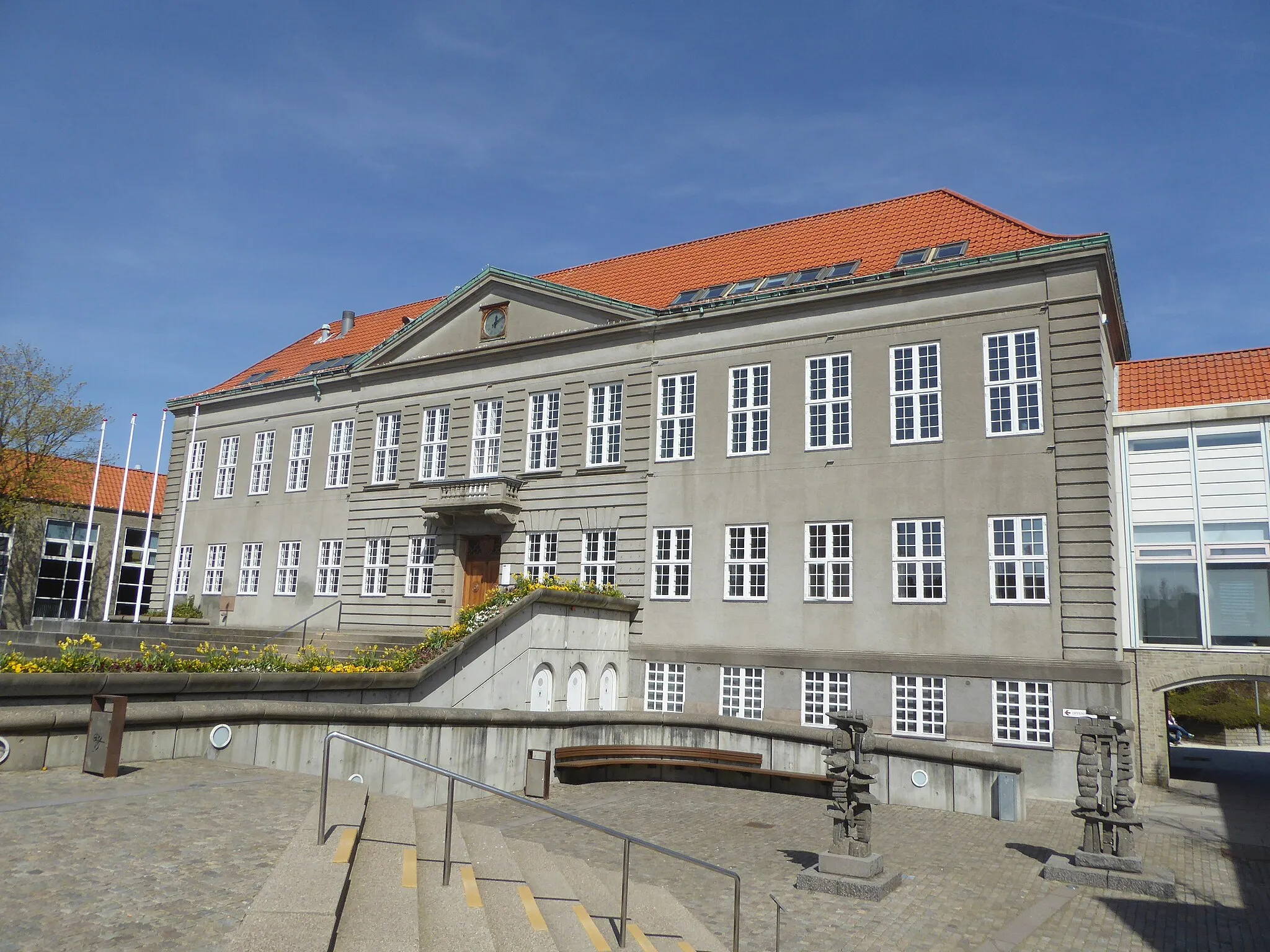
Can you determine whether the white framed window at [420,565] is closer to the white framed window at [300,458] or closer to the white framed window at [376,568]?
the white framed window at [376,568]

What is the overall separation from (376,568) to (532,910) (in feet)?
85.0

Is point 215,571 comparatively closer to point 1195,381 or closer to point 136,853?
point 136,853

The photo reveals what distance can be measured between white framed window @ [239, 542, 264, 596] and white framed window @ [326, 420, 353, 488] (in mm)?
4310

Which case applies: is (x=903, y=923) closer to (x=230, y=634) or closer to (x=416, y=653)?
(x=416, y=653)

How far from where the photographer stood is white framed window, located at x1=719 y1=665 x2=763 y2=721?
25172 mm

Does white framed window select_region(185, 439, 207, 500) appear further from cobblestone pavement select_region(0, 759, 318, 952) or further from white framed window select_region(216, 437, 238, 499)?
cobblestone pavement select_region(0, 759, 318, 952)

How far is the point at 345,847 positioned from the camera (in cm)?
838

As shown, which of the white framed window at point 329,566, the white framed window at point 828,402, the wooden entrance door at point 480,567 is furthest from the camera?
the white framed window at point 329,566

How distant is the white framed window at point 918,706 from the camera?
893 inches

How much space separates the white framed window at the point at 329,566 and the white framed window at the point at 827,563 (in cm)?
1788

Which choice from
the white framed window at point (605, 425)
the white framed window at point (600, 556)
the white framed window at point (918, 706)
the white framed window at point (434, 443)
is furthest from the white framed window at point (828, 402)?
the white framed window at point (434, 443)

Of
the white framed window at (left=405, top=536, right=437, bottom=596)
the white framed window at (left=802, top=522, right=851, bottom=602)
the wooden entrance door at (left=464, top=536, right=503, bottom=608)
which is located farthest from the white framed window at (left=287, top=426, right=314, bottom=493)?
the white framed window at (left=802, top=522, right=851, bottom=602)

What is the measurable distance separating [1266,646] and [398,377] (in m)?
27.7

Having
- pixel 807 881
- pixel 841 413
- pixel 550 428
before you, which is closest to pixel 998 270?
pixel 841 413
